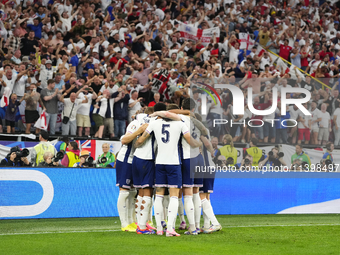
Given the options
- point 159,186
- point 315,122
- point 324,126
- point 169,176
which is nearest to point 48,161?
point 159,186

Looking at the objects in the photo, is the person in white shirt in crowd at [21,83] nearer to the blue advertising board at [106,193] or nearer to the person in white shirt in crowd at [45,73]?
the person in white shirt in crowd at [45,73]

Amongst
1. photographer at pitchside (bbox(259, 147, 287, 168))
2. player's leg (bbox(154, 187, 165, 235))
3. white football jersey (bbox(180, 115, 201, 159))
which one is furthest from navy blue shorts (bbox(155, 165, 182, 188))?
photographer at pitchside (bbox(259, 147, 287, 168))

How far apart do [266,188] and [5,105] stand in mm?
7620

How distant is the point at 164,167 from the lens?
25.3 ft

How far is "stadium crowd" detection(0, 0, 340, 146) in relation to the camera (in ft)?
41.7

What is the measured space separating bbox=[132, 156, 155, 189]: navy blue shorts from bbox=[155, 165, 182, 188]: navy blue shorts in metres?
0.23

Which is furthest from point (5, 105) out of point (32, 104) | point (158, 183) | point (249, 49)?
point (249, 49)

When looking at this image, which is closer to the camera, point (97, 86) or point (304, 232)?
point (304, 232)

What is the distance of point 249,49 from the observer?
21.2 m

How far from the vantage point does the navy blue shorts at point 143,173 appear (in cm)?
795

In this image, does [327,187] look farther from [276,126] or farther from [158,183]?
[158,183]

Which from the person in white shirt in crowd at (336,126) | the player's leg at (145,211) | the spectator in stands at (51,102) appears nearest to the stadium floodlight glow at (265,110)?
the person in white shirt in crowd at (336,126)

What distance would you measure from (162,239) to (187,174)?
1195mm

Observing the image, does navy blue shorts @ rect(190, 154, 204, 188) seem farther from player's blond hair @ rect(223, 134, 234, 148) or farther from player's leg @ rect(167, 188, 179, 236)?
player's blond hair @ rect(223, 134, 234, 148)
